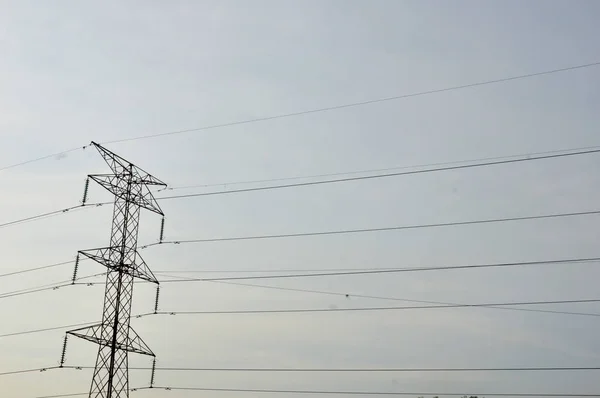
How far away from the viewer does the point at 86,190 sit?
4709cm

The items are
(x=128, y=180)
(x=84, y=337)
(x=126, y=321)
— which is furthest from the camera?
(x=128, y=180)

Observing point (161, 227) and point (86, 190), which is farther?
point (161, 227)

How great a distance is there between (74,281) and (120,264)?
375 cm

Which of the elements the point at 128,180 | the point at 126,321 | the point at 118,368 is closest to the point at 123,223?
the point at 128,180

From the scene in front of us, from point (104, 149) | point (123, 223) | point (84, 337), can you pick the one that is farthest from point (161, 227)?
point (84, 337)

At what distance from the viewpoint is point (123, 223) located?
47.9 m

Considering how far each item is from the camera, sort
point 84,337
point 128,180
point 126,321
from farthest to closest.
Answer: point 128,180
point 126,321
point 84,337

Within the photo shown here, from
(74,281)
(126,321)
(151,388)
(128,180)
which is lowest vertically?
(151,388)

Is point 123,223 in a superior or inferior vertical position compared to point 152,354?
superior

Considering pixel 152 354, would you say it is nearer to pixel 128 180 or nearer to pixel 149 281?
pixel 149 281

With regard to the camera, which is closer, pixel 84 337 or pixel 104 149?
pixel 84 337

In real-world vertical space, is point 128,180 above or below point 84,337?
above

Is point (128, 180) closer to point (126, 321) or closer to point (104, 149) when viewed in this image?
point (104, 149)

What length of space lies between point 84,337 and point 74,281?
568cm
